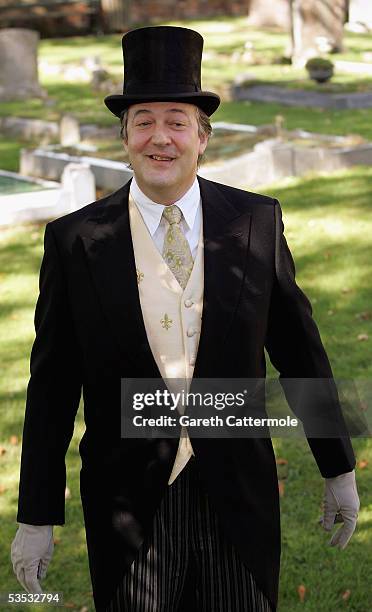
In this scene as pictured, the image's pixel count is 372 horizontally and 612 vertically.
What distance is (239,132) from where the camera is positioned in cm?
1664

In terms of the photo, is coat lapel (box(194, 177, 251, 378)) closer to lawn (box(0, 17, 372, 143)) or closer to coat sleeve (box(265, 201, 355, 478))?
coat sleeve (box(265, 201, 355, 478))

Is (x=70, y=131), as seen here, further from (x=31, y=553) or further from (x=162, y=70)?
(x=31, y=553)

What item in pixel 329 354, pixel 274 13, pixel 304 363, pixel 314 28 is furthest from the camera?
pixel 274 13

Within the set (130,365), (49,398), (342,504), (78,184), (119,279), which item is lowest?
(342,504)

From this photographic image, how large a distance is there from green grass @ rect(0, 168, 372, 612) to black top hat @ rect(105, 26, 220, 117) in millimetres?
2963

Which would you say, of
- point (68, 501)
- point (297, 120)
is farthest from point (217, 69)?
point (68, 501)

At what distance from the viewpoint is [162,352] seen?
11.5ft

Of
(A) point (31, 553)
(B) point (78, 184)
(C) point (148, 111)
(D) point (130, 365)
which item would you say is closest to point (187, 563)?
(A) point (31, 553)

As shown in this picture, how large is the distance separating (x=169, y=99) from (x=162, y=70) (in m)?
0.11

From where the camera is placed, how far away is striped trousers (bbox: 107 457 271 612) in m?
3.40

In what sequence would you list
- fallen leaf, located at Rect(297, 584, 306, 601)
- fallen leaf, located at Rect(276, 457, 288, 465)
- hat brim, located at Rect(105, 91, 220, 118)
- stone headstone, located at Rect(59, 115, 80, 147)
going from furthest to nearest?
stone headstone, located at Rect(59, 115, 80, 147) < fallen leaf, located at Rect(276, 457, 288, 465) < fallen leaf, located at Rect(297, 584, 306, 601) < hat brim, located at Rect(105, 91, 220, 118)

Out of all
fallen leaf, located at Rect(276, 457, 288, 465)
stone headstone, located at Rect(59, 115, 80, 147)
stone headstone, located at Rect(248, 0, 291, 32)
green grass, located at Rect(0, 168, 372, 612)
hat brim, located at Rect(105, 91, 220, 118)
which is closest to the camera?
hat brim, located at Rect(105, 91, 220, 118)

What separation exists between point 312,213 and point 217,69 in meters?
15.0

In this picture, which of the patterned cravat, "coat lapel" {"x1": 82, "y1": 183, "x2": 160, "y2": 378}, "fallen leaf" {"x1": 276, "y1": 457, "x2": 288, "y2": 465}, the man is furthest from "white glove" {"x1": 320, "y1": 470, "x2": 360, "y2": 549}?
"fallen leaf" {"x1": 276, "y1": 457, "x2": 288, "y2": 465}
